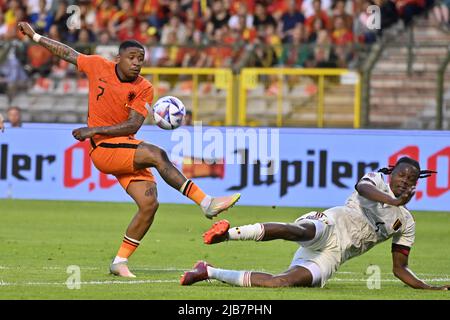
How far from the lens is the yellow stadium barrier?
24.8 m

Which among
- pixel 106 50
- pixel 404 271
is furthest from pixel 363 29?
pixel 404 271

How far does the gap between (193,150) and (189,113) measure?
110 inches

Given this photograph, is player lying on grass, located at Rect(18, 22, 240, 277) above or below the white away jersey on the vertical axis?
above

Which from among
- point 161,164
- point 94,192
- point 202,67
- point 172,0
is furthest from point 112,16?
point 161,164

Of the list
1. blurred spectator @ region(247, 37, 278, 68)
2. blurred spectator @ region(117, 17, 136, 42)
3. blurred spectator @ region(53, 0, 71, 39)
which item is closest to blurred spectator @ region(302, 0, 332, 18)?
blurred spectator @ region(247, 37, 278, 68)

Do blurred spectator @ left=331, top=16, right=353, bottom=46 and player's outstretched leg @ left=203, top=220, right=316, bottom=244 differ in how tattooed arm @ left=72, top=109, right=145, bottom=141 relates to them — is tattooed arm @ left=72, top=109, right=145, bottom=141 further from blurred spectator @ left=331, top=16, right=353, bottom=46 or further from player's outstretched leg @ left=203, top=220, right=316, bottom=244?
blurred spectator @ left=331, top=16, right=353, bottom=46

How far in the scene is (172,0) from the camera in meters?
28.5

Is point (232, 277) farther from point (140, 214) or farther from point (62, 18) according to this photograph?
point (62, 18)

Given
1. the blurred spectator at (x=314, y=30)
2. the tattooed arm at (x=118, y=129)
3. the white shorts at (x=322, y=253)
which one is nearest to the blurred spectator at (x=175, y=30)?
the blurred spectator at (x=314, y=30)

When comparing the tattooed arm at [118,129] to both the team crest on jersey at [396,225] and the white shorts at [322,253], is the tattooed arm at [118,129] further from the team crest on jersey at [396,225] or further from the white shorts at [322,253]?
the team crest on jersey at [396,225]

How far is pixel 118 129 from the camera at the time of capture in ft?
39.8

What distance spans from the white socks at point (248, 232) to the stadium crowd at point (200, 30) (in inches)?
590

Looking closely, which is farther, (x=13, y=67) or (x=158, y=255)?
(x=13, y=67)

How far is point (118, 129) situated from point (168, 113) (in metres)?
0.86
